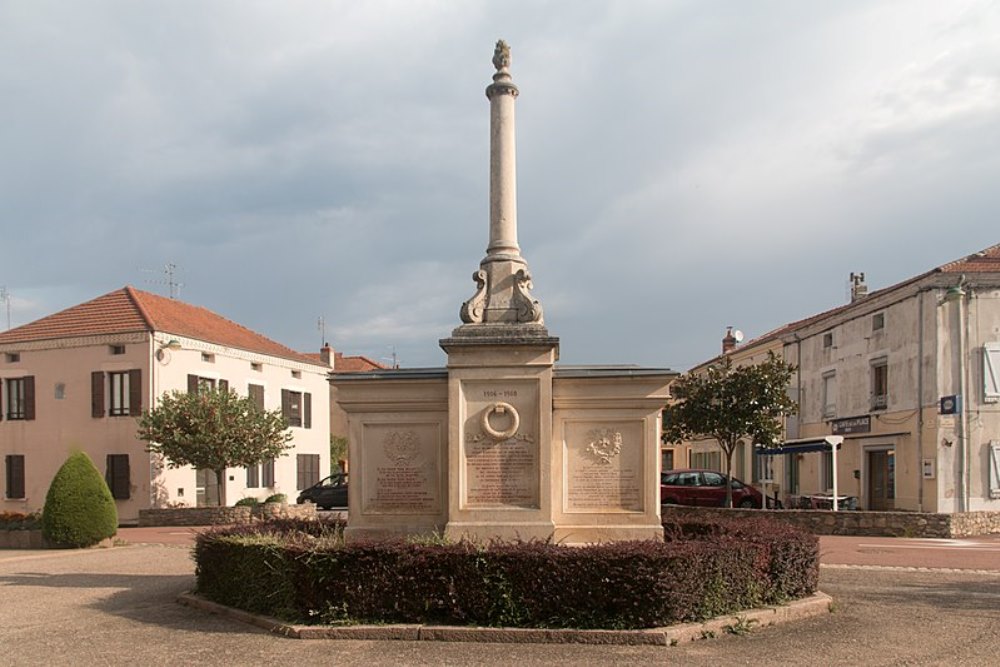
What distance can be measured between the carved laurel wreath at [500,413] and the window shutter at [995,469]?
67.9ft

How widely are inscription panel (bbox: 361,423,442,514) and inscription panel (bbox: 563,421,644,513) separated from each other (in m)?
1.57

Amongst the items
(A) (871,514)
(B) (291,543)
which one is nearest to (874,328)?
(A) (871,514)

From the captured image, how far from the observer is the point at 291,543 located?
31.5ft

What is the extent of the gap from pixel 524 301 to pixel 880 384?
22.6 metres

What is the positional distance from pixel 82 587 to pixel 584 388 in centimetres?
776

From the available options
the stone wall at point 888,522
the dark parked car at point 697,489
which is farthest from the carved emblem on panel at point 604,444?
the dark parked car at point 697,489

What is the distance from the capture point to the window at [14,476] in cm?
A: 3156

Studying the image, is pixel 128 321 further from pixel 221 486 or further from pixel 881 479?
pixel 881 479

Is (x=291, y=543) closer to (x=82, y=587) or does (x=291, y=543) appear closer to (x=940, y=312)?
(x=82, y=587)

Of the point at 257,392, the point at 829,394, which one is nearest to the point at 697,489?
the point at 829,394

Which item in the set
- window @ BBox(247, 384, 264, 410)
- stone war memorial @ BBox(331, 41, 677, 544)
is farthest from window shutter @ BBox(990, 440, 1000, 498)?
window @ BBox(247, 384, 264, 410)

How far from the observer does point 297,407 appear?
37781 millimetres

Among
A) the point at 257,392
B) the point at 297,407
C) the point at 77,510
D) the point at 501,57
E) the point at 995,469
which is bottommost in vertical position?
the point at 77,510

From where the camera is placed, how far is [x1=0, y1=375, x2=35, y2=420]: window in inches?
1247
